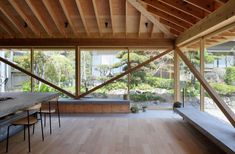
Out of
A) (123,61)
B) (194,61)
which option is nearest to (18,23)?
(123,61)

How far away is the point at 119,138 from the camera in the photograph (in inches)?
175

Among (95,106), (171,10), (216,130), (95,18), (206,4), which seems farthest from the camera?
(95,106)

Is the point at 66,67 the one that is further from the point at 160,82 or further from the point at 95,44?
the point at 160,82

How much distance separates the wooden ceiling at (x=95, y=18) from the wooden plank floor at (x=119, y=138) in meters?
2.47

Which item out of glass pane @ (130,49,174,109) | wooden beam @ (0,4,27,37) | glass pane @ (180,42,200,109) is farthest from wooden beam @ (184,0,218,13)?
wooden beam @ (0,4,27,37)

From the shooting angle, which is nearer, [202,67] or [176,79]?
[202,67]

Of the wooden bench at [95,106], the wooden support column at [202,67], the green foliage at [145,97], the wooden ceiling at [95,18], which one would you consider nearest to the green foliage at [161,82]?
the green foliage at [145,97]

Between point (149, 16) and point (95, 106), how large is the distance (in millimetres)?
3165

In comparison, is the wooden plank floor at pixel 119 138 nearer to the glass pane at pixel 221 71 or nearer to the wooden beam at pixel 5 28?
the glass pane at pixel 221 71

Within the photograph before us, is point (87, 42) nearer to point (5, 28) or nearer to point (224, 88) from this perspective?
point (5, 28)

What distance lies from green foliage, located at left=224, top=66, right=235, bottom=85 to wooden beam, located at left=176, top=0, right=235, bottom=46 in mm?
850

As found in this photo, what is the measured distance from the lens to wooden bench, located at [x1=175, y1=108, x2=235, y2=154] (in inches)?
122

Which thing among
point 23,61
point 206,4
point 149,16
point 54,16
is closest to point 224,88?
point 206,4

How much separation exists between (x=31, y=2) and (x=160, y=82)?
4573 millimetres
